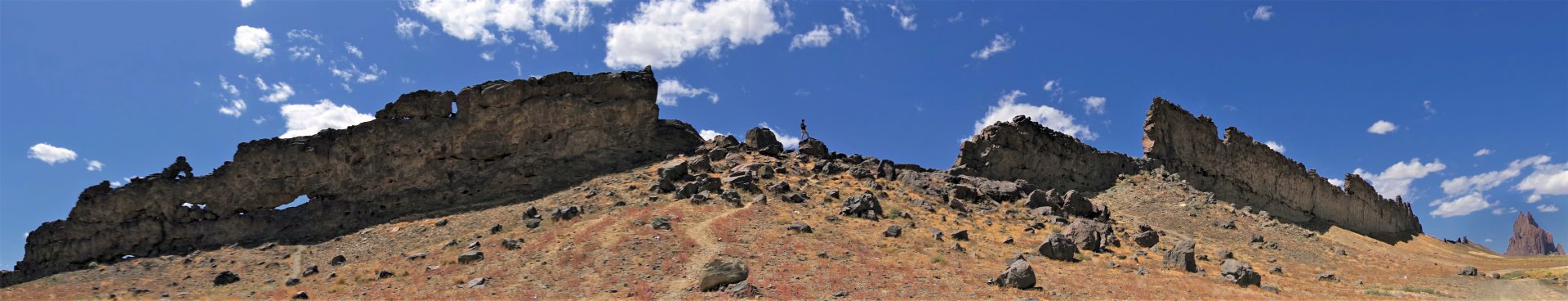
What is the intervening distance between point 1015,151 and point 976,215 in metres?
8.69

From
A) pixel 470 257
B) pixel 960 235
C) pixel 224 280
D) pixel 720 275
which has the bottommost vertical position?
pixel 224 280

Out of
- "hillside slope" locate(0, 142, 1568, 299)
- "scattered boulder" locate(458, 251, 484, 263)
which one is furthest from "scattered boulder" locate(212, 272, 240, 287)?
"scattered boulder" locate(458, 251, 484, 263)

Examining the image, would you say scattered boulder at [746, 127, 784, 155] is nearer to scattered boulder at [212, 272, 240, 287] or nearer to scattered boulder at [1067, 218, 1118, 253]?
scattered boulder at [1067, 218, 1118, 253]

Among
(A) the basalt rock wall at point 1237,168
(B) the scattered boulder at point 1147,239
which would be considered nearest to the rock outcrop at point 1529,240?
(A) the basalt rock wall at point 1237,168

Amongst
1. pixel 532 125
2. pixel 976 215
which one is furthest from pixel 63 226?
pixel 976 215

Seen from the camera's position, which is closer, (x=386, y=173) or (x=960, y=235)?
(x=960, y=235)

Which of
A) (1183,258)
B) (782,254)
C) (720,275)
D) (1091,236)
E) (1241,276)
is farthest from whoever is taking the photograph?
(1091,236)

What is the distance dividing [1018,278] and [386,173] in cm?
2302

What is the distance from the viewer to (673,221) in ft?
77.7

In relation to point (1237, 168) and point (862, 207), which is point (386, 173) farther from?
point (1237, 168)

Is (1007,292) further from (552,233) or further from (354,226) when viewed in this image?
(354,226)

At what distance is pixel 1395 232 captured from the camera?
1973 inches

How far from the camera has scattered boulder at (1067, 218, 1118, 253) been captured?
2269cm

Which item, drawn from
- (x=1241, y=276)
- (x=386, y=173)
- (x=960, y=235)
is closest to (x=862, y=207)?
(x=960, y=235)
